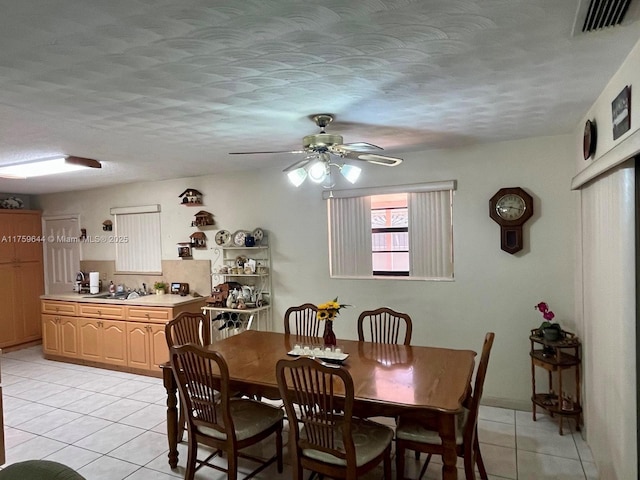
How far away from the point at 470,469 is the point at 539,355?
141cm

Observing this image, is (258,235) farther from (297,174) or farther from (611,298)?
(611,298)

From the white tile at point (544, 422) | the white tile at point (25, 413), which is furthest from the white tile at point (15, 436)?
the white tile at point (544, 422)

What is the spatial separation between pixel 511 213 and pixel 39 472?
345cm

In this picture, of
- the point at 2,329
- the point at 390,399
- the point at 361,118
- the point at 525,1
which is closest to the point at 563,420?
the point at 390,399

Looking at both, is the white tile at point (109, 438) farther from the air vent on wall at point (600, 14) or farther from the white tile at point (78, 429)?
the air vent on wall at point (600, 14)

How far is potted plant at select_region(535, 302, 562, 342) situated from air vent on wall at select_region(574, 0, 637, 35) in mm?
2320

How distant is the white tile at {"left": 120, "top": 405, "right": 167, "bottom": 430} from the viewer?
3.52 m

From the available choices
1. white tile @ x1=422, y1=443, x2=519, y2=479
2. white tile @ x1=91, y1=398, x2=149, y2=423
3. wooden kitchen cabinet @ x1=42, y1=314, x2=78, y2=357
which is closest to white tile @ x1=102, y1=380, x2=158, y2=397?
white tile @ x1=91, y1=398, x2=149, y2=423

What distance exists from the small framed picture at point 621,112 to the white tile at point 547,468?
2.08 meters

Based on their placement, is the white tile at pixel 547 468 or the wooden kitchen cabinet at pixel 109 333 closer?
the white tile at pixel 547 468

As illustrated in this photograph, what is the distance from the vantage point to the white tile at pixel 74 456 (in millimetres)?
2936

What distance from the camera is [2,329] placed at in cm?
584

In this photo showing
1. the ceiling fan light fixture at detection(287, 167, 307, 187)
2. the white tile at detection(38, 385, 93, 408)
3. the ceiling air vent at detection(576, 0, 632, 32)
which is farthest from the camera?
the white tile at detection(38, 385, 93, 408)

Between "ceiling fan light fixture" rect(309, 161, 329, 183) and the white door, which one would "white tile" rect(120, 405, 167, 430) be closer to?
"ceiling fan light fixture" rect(309, 161, 329, 183)
